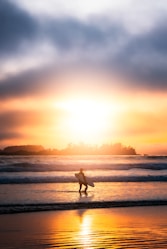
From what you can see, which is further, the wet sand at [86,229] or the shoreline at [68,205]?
the shoreline at [68,205]

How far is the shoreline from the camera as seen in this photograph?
17.3m

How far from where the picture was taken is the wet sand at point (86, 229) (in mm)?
10520

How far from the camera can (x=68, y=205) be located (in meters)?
19.1

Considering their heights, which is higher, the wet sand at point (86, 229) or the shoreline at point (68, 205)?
the shoreline at point (68, 205)

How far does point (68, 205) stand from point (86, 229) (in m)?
6.48

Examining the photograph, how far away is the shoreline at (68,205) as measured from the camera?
1730 centimetres

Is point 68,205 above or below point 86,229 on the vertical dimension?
above

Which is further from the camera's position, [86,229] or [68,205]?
[68,205]

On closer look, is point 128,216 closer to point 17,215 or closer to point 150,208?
point 150,208

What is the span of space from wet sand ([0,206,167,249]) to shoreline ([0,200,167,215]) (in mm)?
790

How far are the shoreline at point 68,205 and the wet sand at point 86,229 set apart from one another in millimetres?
790

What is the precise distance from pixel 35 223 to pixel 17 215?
1992 mm

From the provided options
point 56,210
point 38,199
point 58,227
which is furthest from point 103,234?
point 38,199

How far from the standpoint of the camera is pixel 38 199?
21.3 meters
